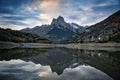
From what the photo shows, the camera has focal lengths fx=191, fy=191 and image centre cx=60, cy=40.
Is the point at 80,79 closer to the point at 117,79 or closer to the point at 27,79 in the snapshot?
the point at 117,79

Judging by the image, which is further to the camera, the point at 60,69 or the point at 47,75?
the point at 60,69

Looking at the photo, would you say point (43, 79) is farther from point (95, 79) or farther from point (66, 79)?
point (95, 79)

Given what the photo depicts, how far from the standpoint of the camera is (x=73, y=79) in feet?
74.1

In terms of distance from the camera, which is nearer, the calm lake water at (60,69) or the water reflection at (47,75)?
the water reflection at (47,75)

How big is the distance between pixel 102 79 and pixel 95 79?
0.87 m

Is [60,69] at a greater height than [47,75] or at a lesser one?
lesser

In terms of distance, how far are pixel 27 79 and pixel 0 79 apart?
3.12m

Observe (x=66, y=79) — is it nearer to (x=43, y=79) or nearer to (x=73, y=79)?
(x=73, y=79)

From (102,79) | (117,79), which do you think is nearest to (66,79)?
(102,79)

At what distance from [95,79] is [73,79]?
102 inches

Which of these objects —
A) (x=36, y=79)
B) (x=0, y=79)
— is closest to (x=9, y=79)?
(x=0, y=79)

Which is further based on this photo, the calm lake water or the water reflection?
the calm lake water

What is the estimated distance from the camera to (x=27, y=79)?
875 inches

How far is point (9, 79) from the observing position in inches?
879
